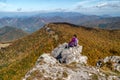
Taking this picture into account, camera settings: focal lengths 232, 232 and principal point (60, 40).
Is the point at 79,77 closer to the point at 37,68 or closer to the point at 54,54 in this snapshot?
the point at 37,68

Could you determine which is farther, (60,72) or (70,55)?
(70,55)

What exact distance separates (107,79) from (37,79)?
13766mm

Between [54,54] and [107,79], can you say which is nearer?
[107,79]

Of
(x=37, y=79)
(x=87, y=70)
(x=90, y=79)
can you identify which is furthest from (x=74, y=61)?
(x=37, y=79)

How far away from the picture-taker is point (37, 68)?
45469mm

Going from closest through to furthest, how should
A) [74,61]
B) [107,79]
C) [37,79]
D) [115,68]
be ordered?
[37,79] < [107,79] < [74,61] < [115,68]

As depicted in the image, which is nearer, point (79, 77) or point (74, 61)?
point (79, 77)

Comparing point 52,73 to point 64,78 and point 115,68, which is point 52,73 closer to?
point 64,78

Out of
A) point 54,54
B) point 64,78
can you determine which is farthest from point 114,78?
point 54,54

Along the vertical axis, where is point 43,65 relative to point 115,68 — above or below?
above

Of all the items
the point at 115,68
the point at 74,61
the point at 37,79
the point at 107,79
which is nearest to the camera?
the point at 37,79

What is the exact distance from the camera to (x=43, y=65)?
4744 centimetres

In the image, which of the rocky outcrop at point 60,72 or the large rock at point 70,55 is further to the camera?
the large rock at point 70,55

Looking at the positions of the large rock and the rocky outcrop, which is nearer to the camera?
the rocky outcrop
